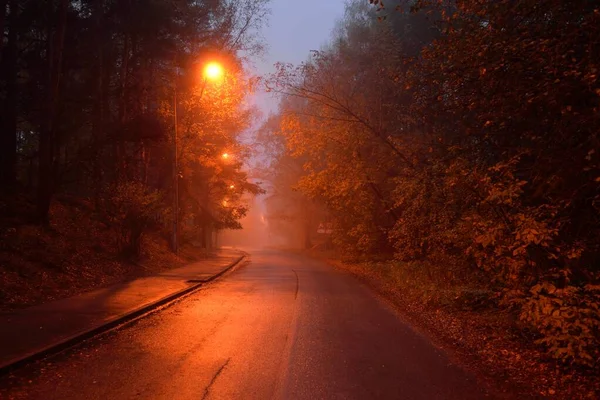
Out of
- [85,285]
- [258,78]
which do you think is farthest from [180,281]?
[258,78]

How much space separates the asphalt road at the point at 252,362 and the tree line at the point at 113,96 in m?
9.31

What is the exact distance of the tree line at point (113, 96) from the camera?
17.5 meters

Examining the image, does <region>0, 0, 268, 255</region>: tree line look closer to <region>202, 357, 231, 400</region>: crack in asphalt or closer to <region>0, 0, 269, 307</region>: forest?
<region>0, 0, 269, 307</region>: forest

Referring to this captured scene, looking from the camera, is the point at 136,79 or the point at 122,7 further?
the point at 136,79

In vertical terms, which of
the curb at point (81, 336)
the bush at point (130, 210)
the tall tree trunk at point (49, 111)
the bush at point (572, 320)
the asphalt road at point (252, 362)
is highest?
the tall tree trunk at point (49, 111)

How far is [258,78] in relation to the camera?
20406 millimetres

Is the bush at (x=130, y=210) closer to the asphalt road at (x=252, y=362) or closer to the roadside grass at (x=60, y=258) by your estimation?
the roadside grass at (x=60, y=258)

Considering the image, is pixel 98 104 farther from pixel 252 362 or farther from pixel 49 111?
pixel 252 362

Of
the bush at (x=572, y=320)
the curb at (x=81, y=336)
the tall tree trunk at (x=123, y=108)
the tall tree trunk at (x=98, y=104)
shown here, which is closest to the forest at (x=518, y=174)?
the bush at (x=572, y=320)

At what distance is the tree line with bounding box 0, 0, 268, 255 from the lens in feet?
57.4

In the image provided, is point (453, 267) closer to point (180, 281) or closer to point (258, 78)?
point (180, 281)

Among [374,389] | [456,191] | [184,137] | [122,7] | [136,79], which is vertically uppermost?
[122,7]

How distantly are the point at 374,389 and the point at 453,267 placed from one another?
9505mm

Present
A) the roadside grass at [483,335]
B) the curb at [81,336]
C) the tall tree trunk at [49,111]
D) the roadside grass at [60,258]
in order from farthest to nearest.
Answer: the tall tree trunk at [49,111], the roadside grass at [60,258], the curb at [81,336], the roadside grass at [483,335]
